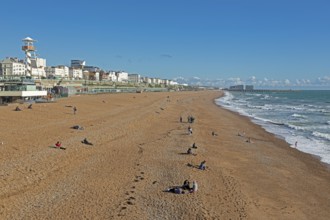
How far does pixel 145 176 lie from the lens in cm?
1509

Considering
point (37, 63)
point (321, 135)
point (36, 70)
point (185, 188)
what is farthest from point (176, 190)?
point (37, 63)

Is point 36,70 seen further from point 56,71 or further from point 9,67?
point 56,71

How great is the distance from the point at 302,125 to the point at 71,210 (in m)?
31.0

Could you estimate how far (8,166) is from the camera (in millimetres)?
14125

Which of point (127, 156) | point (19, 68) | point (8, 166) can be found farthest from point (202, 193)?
point (19, 68)

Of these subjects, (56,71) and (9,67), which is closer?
(9,67)

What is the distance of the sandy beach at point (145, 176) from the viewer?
11.5 m

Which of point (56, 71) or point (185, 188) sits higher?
point (56, 71)

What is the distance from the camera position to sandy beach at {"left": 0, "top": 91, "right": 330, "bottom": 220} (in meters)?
11.5

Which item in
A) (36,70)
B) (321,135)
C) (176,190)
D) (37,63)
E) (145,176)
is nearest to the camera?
(176,190)

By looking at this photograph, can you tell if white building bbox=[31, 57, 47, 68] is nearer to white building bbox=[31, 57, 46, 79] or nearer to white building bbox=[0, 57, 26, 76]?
white building bbox=[31, 57, 46, 79]

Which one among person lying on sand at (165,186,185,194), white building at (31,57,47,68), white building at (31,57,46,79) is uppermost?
white building at (31,57,47,68)

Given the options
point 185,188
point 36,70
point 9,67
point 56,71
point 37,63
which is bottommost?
point 185,188

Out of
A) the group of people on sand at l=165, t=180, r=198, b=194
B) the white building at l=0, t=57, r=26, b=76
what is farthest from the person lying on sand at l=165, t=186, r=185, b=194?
the white building at l=0, t=57, r=26, b=76
